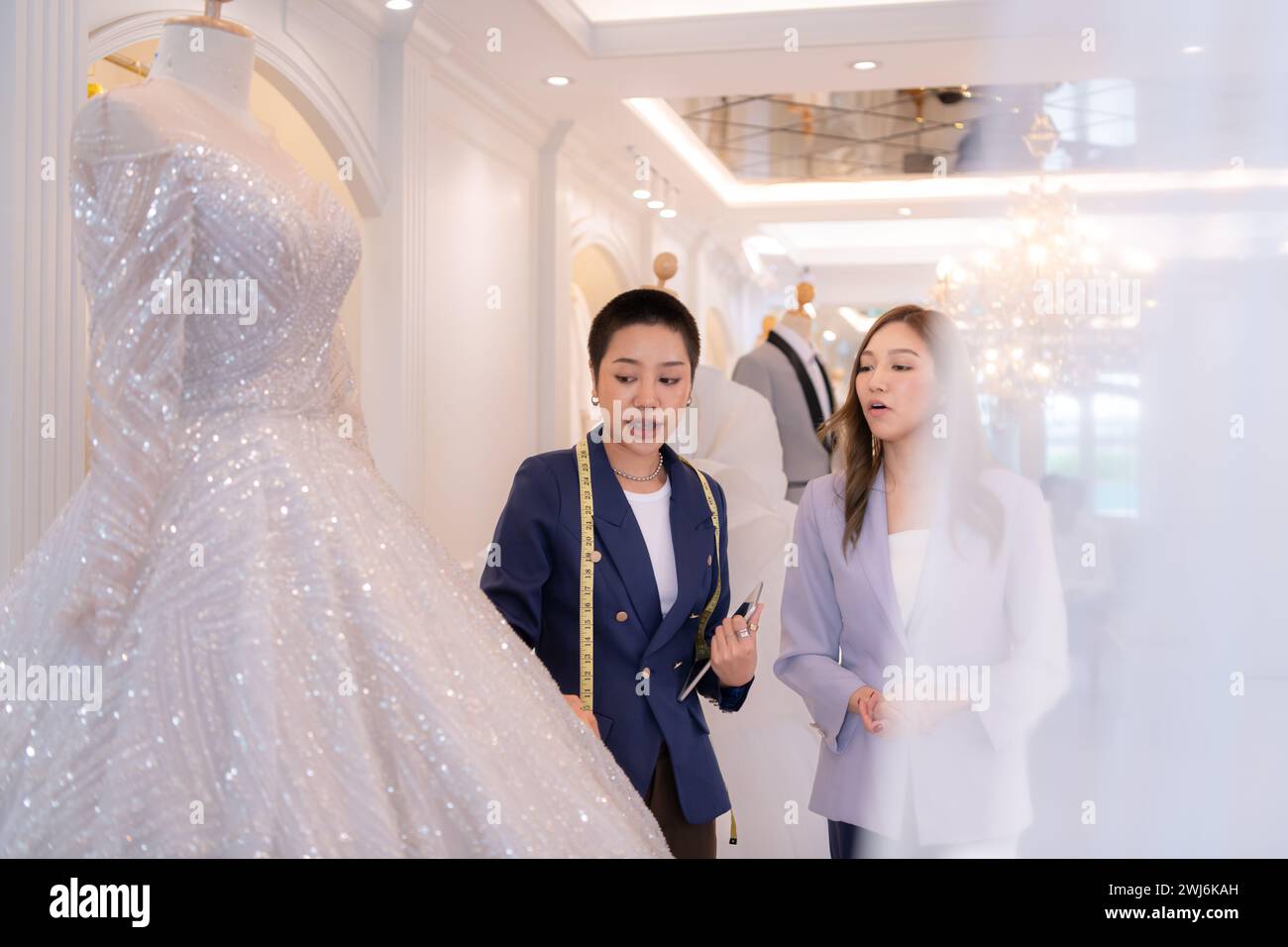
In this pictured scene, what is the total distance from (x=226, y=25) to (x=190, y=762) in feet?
3.10

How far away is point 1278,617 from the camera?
0.81 meters

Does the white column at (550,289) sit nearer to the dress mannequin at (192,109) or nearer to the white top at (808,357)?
the white top at (808,357)

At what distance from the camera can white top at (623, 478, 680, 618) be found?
1.80 metres

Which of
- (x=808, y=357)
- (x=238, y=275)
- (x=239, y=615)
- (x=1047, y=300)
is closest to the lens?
(x=1047, y=300)

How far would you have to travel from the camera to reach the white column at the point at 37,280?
2.30 meters

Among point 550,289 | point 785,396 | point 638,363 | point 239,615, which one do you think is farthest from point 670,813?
point 550,289

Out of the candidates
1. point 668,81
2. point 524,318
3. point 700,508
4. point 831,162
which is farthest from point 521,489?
point 831,162

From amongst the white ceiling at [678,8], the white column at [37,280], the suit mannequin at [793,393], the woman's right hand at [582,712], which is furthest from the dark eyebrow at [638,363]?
the white ceiling at [678,8]

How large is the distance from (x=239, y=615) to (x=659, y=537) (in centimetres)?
77

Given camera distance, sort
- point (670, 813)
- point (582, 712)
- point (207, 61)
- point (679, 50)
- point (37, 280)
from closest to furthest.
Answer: point (207, 61) → point (582, 712) → point (670, 813) → point (37, 280) → point (679, 50)

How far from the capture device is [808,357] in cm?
505

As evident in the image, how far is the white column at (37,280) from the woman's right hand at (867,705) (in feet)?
5.89

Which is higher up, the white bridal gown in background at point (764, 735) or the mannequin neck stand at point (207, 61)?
the mannequin neck stand at point (207, 61)

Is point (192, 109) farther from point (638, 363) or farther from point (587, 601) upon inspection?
point (587, 601)
